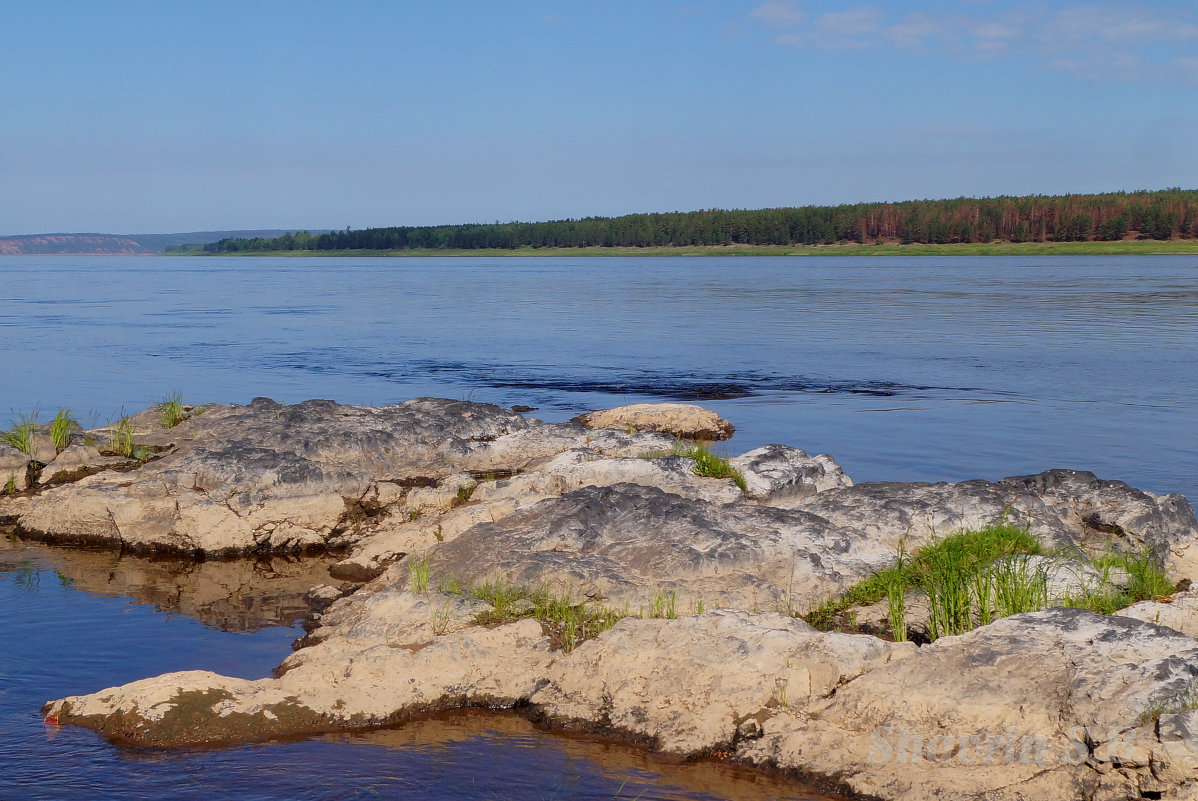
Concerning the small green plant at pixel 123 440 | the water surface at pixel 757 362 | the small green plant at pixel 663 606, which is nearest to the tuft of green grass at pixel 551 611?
the small green plant at pixel 663 606

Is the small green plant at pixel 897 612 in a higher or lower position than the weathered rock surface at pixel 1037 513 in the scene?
lower

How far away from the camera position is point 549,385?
24234 millimetres

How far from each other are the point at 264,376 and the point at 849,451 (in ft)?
49.6

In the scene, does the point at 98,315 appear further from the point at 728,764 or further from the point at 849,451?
the point at 728,764

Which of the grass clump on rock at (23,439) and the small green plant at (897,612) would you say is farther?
the grass clump on rock at (23,439)

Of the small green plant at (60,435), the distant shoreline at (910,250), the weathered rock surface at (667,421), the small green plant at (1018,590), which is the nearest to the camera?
the small green plant at (1018,590)

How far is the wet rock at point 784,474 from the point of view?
36.2 ft

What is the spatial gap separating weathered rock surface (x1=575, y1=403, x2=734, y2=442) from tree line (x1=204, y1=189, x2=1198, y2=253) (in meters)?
119

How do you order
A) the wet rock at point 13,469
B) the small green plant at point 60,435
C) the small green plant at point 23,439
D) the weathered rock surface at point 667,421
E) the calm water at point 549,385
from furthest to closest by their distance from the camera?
1. the weathered rock surface at point 667,421
2. the small green plant at point 60,435
3. the small green plant at point 23,439
4. the wet rock at point 13,469
5. the calm water at point 549,385

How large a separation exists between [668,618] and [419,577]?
2207mm

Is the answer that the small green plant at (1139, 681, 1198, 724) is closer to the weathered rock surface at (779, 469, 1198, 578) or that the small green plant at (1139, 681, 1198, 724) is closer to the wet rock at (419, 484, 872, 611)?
the wet rock at (419, 484, 872, 611)

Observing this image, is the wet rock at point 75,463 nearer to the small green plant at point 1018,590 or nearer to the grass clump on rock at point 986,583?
the grass clump on rock at point 986,583

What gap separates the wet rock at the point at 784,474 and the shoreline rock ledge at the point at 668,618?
30mm

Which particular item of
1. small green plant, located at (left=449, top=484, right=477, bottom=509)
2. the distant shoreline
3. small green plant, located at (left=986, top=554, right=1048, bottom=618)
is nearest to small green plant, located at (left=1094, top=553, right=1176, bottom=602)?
small green plant, located at (left=986, top=554, right=1048, bottom=618)
